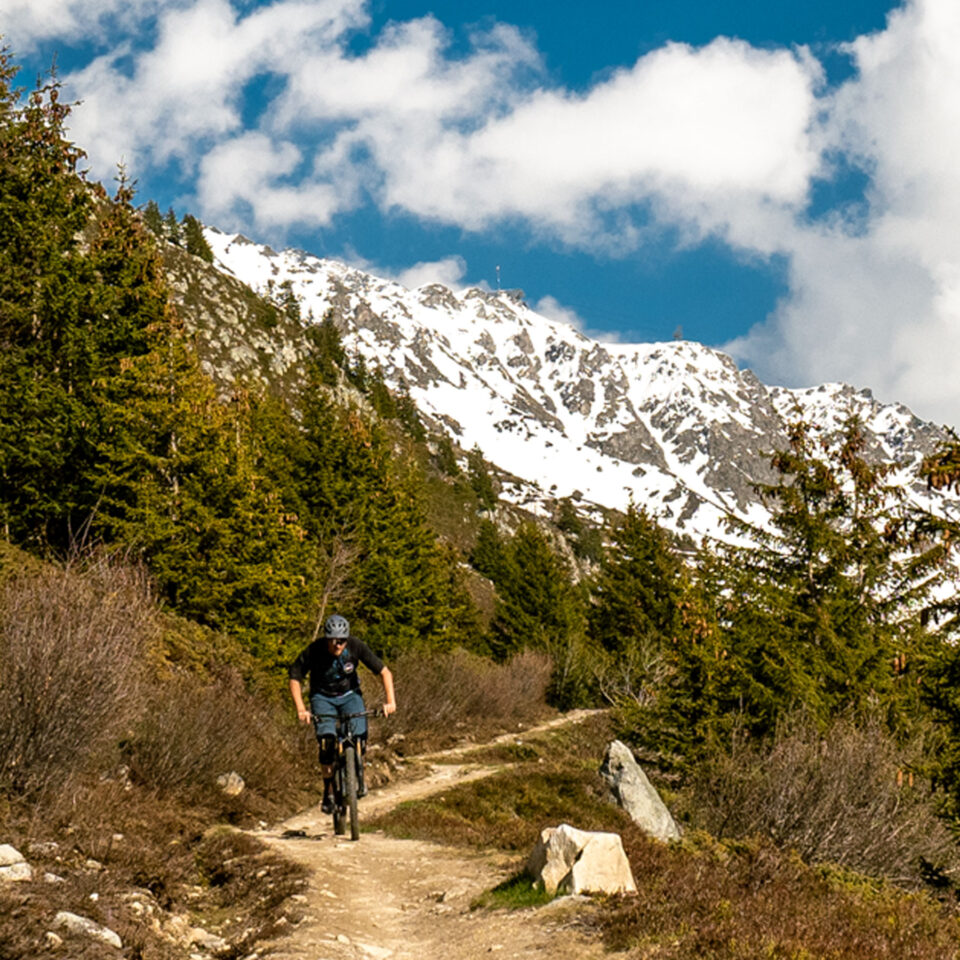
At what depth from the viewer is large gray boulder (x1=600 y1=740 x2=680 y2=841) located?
13.8 m

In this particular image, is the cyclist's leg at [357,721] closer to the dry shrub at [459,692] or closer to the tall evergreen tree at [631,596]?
the dry shrub at [459,692]

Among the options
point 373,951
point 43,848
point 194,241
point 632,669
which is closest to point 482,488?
point 194,241

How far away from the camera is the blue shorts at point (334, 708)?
30.9ft

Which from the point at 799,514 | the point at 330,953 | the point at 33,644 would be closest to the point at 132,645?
the point at 33,644

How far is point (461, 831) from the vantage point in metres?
12.0

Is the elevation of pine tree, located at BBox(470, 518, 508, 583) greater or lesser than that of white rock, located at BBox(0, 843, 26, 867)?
greater

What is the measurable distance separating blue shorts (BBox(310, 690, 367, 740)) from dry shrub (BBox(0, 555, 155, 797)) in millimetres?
1979

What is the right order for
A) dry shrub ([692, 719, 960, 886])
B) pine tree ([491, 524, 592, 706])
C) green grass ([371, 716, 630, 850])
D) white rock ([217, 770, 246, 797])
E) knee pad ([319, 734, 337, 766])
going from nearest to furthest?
knee pad ([319, 734, 337, 766]) < dry shrub ([692, 719, 960, 886]) < green grass ([371, 716, 630, 850]) < white rock ([217, 770, 246, 797]) < pine tree ([491, 524, 592, 706])

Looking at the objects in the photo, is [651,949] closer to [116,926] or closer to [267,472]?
[116,926]

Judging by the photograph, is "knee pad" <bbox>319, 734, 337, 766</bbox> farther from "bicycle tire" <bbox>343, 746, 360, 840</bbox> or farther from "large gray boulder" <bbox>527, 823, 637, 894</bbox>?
"large gray boulder" <bbox>527, 823, 637, 894</bbox>

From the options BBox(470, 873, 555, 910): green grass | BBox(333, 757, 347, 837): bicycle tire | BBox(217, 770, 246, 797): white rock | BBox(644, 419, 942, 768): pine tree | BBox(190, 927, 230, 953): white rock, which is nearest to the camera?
BBox(190, 927, 230, 953): white rock

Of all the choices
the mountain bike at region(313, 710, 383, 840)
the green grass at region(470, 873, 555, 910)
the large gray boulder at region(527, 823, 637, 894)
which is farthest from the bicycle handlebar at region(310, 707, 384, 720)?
the large gray boulder at region(527, 823, 637, 894)

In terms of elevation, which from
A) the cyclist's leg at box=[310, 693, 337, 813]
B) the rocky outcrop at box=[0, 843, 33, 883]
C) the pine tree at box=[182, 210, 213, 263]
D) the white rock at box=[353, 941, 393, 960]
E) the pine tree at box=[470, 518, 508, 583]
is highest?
the pine tree at box=[182, 210, 213, 263]

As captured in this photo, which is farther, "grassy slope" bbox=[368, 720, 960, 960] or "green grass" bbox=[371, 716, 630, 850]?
"green grass" bbox=[371, 716, 630, 850]
